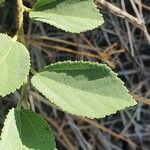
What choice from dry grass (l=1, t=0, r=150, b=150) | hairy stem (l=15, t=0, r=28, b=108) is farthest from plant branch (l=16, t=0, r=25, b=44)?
dry grass (l=1, t=0, r=150, b=150)

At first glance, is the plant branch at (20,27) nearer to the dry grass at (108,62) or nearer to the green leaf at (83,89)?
the green leaf at (83,89)

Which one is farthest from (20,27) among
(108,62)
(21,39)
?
(108,62)

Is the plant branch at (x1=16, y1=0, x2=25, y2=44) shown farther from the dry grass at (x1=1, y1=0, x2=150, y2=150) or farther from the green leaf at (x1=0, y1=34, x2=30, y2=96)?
the dry grass at (x1=1, y1=0, x2=150, y2=150)

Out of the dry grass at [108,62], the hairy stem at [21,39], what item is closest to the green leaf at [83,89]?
the hairy stem at [21,39]

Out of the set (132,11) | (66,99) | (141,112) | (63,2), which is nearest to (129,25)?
(132,11)

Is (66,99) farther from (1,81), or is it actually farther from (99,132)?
(99,132)

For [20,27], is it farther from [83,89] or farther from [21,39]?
[83,89]
